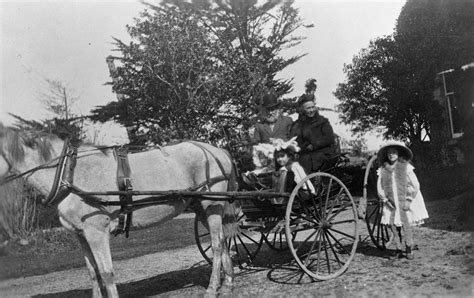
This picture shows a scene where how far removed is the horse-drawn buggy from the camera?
4.97 metres

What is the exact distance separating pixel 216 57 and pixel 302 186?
469 inches

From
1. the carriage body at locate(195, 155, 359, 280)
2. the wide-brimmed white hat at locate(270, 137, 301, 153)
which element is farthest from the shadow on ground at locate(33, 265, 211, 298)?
the wide-brimmed white hat at locate(270, 137, 301, 153)

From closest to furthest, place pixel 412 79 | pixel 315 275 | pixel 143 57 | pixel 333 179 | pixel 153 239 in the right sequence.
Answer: pixel 315 275 → pixel 333 179 → pixel 153 239 → pixel 143 57 → pixel 412 79

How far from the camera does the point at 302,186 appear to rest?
19.2 ft

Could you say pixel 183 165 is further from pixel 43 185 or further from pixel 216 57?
pixel 216 57

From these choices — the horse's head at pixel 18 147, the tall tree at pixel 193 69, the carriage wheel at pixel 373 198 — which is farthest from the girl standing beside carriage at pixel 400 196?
the tall tree at pixel 193 69

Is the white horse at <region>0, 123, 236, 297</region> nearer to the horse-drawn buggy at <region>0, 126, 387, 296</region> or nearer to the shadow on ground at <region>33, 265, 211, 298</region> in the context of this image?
the horse-drawn buggy at <region>0, 126, 387, 296</region>

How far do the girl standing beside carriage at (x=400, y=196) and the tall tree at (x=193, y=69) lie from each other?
9.06 meters

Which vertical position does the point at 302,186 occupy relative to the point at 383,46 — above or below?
below

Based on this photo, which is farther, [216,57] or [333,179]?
[216,57]

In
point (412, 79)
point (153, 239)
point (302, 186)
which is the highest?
point (412, 79)

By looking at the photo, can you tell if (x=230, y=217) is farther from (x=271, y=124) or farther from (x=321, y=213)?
(x=271, y=124)

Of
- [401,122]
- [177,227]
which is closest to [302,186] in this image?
[177,227]

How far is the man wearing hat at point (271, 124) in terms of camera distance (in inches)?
272
